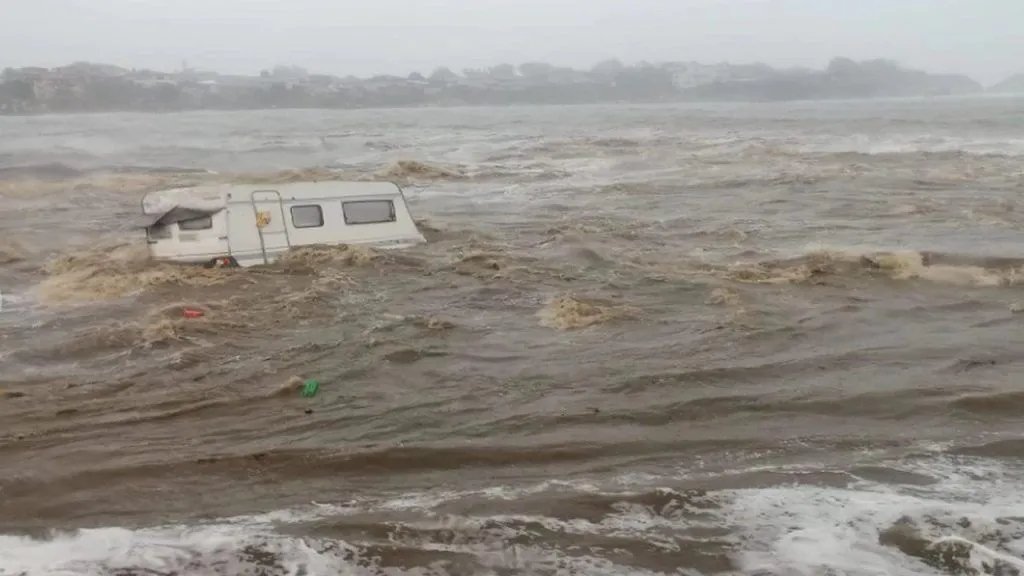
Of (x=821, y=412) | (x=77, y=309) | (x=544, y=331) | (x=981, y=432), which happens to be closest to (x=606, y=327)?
(x=544, y=331)

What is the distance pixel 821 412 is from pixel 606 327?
4364 mm

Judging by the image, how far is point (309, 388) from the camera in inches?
433

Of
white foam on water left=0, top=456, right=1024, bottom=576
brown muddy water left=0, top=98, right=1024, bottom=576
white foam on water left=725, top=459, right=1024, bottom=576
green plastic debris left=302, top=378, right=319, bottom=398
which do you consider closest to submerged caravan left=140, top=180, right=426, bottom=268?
brown muddy water left=0, top=98, right=1024, bottom=576

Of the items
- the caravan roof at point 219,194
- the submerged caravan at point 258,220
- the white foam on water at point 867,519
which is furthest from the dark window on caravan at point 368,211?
the white foam on water at point 867,519

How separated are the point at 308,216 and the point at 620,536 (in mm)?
12948

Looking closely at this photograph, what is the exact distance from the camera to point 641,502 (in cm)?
812

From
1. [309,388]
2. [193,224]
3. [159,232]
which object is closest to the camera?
[309,388]

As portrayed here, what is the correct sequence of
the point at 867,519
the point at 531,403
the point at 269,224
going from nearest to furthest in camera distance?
the point at 867,519
the point at 531,403
the point at 269,224

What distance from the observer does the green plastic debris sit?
10.9 meters

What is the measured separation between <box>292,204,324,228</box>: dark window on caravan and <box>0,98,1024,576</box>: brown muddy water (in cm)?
74

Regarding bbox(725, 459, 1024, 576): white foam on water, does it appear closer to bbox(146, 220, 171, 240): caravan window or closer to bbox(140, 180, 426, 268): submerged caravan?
bbox(140, 180, 426, 268): submerged caravan

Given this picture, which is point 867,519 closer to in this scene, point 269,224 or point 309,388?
point 309,388

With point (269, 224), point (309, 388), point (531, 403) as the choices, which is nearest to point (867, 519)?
point (531, 403)

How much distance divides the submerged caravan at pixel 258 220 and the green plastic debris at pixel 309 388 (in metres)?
7.28
